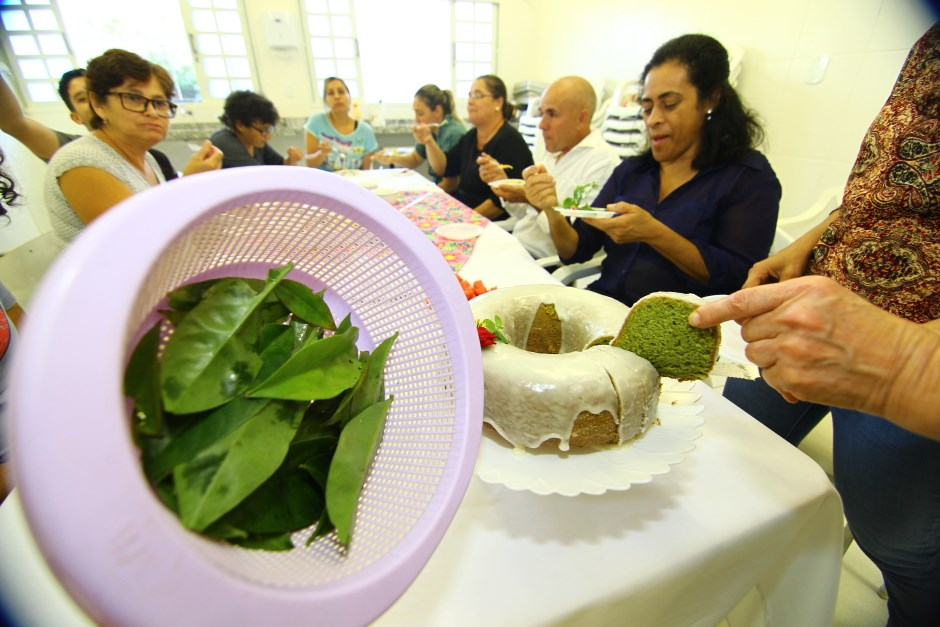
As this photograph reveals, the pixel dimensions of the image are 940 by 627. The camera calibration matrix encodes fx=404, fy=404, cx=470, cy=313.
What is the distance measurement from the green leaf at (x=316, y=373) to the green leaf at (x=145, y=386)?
0.07 m

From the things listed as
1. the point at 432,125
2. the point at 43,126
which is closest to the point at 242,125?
the point at 43,126

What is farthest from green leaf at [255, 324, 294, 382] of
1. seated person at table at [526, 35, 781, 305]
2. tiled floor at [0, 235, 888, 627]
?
seated person at table at [526, 35, 781, 305]

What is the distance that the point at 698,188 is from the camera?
1.30 meters

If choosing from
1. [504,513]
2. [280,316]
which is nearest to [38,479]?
[280,316]

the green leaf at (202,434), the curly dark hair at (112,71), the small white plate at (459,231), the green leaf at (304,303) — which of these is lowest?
the small white plate at (459,231)

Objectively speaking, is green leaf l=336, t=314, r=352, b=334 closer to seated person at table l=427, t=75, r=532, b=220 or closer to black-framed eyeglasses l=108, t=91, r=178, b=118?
black-framed eyeglasses l=108, t=91, r=178, b=118

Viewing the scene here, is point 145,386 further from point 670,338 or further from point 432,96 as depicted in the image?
point 432,96

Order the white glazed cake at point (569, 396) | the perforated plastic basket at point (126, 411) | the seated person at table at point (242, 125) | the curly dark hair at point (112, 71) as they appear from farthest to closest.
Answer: the seated person at table at point (242, 125) → the curly dark hair at point (112, 71) → the white glazed cake at point (569, 396) → the perforated plastic basket at point (126, 411)

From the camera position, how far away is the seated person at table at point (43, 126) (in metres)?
1.68

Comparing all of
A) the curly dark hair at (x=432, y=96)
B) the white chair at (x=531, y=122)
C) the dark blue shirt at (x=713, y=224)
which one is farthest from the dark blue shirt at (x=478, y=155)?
the white chair at (x=531, y=122)

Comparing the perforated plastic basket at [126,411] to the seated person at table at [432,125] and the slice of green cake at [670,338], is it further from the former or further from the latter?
the seated person at table at [432,125]

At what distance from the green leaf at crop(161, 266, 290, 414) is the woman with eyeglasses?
1383 mm

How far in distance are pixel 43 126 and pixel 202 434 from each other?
9.19 feet

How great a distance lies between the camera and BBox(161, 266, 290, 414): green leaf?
13.6 inches
